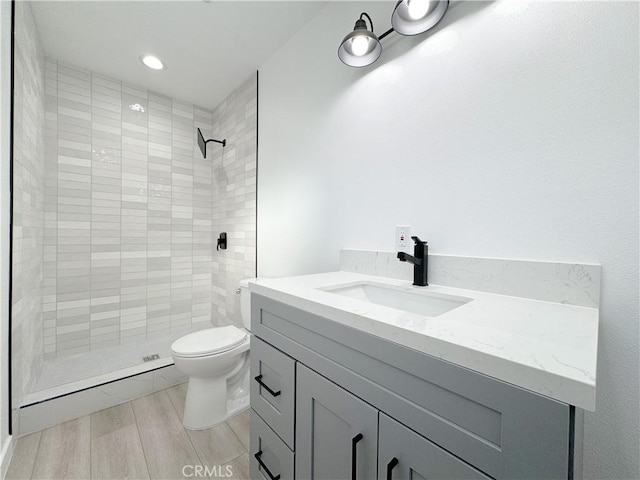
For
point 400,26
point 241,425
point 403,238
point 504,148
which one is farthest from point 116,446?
point 400,26

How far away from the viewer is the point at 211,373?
1636 mm

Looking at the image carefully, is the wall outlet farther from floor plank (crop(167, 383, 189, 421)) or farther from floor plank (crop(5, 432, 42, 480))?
floor plank (crop(5, 432, 42, 480))

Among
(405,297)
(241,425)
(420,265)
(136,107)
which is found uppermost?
(136,107)

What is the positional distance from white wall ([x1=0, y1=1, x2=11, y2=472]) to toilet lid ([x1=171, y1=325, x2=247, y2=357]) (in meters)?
0.73

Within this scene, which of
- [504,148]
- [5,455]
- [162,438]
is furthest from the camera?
[162,438]

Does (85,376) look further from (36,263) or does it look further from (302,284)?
(302,284)

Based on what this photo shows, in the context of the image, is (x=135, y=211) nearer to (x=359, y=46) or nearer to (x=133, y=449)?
(x=133, y=449)

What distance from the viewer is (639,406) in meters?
0.71

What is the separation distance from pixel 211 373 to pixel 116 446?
1.86ft

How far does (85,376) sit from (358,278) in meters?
2.09

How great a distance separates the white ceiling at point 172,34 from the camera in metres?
1.63

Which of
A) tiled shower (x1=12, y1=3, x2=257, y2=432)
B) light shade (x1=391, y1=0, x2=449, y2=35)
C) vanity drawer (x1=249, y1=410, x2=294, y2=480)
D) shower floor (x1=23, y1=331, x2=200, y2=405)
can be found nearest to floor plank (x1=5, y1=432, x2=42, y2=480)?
shower floor (x1=23, y1=331, x2=200, y2=405)

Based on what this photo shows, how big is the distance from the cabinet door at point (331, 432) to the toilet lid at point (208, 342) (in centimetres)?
94

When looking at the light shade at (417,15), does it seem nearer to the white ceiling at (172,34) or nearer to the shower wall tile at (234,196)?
the white ceiling at (172,34)
